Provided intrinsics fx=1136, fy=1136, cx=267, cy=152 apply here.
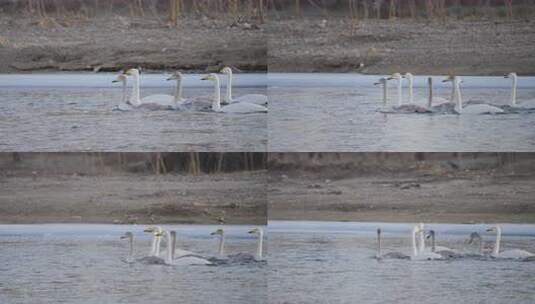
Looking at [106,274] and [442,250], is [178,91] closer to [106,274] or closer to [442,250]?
[106,274]

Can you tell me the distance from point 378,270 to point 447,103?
2.84 feet

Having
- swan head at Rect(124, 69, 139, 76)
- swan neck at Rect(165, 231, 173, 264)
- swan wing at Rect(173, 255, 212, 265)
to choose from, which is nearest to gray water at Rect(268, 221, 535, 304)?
swan wing at Rect(173, 255, 212, 265)

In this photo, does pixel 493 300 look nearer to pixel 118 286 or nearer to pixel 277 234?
pixel 277 234

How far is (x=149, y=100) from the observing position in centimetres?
546

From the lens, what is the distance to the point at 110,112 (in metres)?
5.47

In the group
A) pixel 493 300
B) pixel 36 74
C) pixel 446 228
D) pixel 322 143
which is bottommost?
Result: pixel 493 300

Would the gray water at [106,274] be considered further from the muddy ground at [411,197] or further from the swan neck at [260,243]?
the muddy ground at [411,197]

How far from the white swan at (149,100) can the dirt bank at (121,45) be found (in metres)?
0.09

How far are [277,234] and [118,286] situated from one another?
2.64ft

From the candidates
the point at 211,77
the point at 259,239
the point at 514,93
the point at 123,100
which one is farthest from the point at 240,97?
the point at 514,93

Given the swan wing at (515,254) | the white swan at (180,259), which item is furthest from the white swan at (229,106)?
the swan wing at (515,254)

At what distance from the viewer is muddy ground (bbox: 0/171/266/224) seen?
5453mm

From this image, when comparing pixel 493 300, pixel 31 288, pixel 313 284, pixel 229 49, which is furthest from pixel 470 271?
pixel 31 288

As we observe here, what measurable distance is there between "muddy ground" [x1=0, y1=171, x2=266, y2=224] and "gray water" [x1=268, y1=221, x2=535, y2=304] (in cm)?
21
